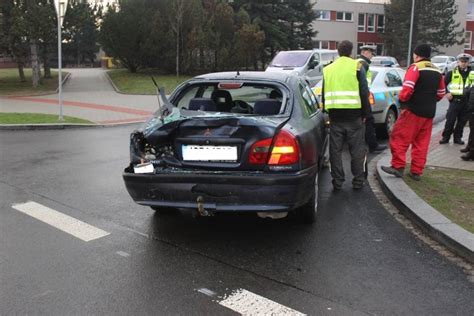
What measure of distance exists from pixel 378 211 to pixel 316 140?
130cm

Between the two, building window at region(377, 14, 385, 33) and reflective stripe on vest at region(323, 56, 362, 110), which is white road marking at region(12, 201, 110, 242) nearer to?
reflective stripe on vest at region(323, 56, 362, 110)

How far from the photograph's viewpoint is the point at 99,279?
152 inches

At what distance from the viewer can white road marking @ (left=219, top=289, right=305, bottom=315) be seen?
11.0ft

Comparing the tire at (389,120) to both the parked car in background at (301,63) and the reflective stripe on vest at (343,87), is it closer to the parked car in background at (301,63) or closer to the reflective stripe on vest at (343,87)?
the reflective stripe on vest at (343,87)

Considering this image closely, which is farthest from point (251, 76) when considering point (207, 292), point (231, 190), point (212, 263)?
point (207, 292)

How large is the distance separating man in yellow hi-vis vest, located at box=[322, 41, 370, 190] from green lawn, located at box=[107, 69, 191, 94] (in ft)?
57.2

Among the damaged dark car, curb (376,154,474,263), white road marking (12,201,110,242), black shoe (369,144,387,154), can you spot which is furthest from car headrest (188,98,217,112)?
black shoe (369,144,387,154)

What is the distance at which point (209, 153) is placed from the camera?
4.44 m

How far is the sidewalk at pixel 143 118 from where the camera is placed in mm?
4703

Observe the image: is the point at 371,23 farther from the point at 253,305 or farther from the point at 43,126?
the point at 253,305

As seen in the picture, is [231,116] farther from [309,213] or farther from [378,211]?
[378,211]

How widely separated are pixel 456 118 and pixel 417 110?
3.91m

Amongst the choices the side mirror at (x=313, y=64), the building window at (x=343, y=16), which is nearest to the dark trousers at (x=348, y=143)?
the side mirror at (x=313, y=64)

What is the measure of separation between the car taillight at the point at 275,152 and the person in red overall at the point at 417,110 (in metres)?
2.90
